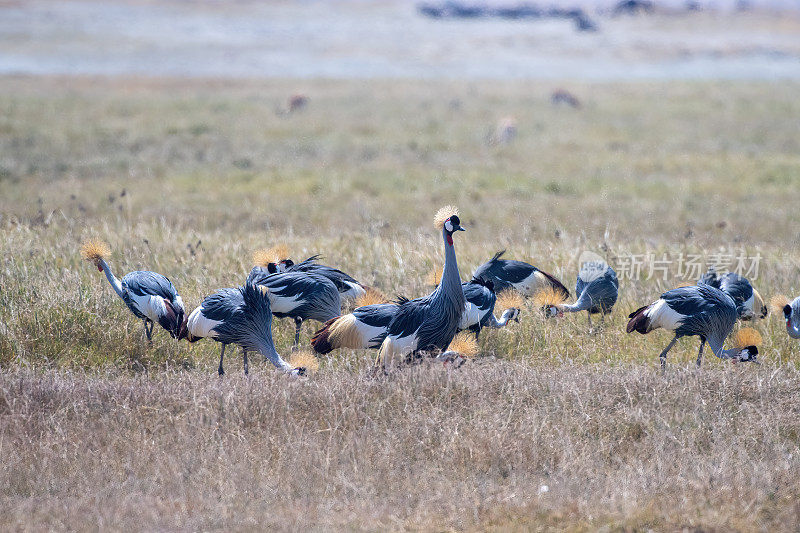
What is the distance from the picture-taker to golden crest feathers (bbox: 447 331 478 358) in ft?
23.0

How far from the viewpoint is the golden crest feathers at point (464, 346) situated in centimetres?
701

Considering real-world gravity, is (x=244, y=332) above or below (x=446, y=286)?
below

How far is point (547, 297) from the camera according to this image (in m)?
8.11

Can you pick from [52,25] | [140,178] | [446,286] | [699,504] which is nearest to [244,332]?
[446,286]

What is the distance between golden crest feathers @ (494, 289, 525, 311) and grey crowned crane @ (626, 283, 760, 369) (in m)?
1.19

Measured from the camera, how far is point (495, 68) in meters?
49.0

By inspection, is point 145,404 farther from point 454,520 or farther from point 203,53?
point 203,53

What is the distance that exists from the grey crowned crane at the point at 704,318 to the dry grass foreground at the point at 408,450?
0.44 metres

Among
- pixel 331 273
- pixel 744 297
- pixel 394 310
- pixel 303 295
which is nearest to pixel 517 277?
pixel 331 273

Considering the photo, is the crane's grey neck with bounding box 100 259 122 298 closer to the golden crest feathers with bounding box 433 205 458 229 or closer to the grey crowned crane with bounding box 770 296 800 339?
the golden crest feathers with bounding box 433 205 458 229

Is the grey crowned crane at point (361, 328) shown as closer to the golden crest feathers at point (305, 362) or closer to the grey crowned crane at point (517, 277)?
the golden crest feathers at point (305, 362)

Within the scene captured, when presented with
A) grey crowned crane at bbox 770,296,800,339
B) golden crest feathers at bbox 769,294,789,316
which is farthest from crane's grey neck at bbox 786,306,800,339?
golden crest feathers at bbox 769,294,789,316

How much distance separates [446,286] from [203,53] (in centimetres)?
A: 4693

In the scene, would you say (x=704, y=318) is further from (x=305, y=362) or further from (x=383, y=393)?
(x=305, y=362)
